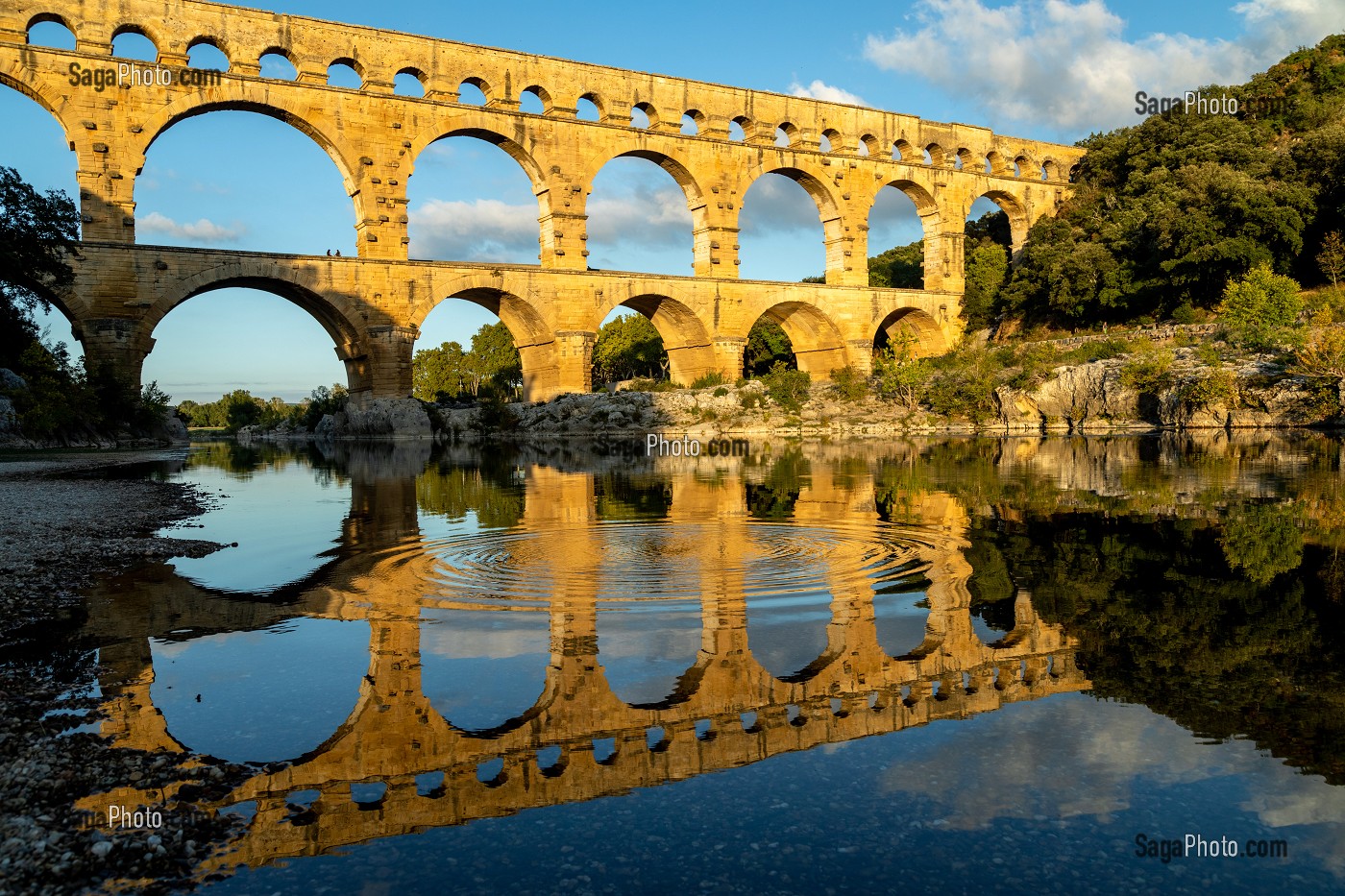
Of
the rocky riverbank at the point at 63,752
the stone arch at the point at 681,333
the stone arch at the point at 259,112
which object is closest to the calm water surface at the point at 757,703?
the rocky riverbank at the point at 63,752

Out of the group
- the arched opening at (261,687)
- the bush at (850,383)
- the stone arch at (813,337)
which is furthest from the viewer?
the stone arch at (813,337)

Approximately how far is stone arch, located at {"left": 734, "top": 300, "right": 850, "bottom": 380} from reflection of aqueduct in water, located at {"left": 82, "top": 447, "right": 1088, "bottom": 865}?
35522 millimetres

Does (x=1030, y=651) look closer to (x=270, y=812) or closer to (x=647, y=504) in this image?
(x=270, y=812)

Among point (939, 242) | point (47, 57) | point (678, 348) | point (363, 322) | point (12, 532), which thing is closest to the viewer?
point (12, 532)

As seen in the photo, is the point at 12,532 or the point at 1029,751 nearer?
the point at 1029,751

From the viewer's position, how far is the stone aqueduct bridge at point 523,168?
98.4 ft

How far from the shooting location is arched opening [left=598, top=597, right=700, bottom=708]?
4.77m

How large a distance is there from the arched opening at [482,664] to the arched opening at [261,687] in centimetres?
39

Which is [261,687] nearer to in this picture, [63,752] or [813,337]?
[63,752]

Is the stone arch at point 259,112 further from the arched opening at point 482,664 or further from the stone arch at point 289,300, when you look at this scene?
the arched opening at point 482,664

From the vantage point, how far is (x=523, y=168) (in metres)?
37.0

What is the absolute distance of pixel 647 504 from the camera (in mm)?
13000

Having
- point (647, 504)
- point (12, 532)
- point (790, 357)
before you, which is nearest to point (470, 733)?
point (12, 532)

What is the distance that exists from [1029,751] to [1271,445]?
2172 centimetres
